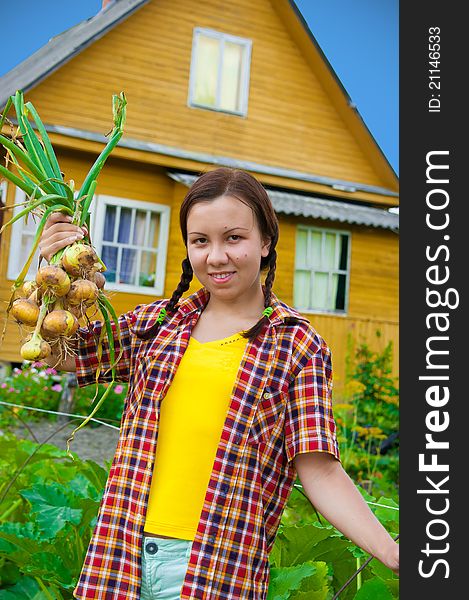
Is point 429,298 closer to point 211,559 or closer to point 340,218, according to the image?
point 211,559

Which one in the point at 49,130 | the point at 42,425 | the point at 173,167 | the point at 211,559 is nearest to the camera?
the point at 211,559

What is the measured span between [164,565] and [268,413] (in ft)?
1.15

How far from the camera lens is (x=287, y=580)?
1.84 metres

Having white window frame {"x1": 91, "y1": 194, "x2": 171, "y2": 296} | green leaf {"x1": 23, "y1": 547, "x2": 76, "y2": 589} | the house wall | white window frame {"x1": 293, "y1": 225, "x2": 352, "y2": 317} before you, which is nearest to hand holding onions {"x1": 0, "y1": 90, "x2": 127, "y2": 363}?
green leaf {"x1": 23, "y1": 547, "x2": 76, "y2": 589}

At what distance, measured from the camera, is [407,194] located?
133 centimetres

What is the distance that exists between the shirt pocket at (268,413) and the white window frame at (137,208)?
8.46 meters

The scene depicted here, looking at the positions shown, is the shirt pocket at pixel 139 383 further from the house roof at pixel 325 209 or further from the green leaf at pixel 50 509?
the house roof at pixel 325 209

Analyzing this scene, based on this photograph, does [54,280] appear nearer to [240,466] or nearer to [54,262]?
[54,262]

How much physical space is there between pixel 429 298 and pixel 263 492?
0.52 m

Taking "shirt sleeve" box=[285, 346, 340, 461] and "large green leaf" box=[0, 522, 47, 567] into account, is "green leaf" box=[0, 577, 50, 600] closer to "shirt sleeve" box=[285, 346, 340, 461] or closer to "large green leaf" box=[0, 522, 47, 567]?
"large green leaf" box=[0, 522, 47, 567]

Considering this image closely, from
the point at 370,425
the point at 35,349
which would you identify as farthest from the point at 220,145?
the point at 35,349

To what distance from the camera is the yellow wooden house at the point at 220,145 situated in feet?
32.1

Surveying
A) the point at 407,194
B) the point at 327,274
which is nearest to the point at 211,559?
the point at 407,194

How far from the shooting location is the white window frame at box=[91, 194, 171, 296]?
9.95m
